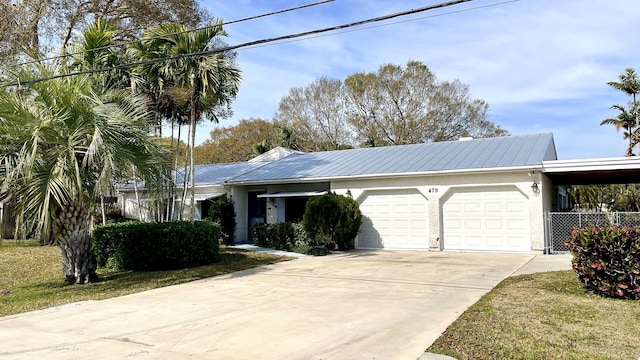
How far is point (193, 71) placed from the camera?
1383 cm

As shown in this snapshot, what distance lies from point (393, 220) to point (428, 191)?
5.66 feet

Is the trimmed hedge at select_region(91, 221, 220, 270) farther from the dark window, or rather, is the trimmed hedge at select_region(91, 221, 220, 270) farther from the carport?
the carport

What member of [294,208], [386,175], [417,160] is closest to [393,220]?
[386,175]

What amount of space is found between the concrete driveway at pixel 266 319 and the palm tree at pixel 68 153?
235 centimetres

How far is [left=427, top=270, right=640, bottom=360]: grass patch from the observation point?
4855 millimetres

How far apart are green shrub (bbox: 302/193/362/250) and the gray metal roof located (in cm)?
175

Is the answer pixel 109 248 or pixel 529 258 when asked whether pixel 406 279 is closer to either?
pixel 529 258

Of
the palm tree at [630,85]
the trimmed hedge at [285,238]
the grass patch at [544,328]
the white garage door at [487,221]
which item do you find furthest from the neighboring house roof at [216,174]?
the palm tree at [630,85]

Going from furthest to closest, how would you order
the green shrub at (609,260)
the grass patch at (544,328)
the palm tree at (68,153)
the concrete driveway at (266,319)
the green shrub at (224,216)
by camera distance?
1. the green shrub at (224,216)
2. the palm tree at (68,153)
3. the green shrub at (609,260)
4. the concrete driveway at (266,319)
5. the grass patch at (544,328)

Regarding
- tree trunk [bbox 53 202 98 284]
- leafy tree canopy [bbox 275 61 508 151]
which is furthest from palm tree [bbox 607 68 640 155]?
tree trunk [bbox 53 202 98 284]

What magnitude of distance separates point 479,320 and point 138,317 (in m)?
5.00

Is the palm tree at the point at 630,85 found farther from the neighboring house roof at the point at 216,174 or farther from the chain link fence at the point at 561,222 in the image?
the neighboring house roof at the point at 216,174

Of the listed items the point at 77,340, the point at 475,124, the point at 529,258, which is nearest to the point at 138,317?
the point at 77,340

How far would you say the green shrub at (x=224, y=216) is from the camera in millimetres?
19828
